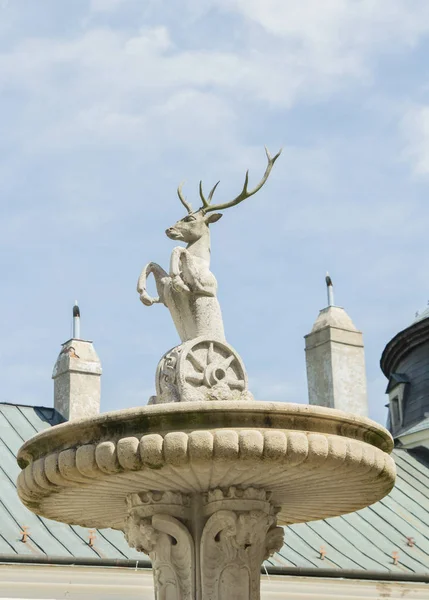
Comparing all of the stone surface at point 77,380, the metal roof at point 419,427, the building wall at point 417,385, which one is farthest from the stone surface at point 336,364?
the stone surface at point 77,380

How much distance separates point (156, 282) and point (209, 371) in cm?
112

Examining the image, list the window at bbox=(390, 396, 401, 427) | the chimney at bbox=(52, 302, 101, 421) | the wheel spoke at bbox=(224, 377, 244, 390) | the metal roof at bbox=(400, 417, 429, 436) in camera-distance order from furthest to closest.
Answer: the window at bbox=(390, 396, 401, 427), the metal roof at bbox=(400, 417, 429, 436), the chimney at bbox=(52, 302, 101, 421), the wheel spoke at bbox=(224, 377, 244, 390)

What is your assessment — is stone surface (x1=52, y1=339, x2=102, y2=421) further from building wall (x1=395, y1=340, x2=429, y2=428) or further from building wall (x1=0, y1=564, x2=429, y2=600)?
building wall (x1=395, y1=340, x2=429, y2=428)

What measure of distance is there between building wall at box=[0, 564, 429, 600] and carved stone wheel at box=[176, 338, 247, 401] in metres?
7.57

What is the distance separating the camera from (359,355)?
26766 millimetres

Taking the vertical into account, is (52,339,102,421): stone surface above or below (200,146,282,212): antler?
above

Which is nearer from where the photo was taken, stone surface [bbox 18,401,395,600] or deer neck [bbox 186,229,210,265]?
stone surface [bbox 18,401,395,600]

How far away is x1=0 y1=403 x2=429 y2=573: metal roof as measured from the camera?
59.1 ft

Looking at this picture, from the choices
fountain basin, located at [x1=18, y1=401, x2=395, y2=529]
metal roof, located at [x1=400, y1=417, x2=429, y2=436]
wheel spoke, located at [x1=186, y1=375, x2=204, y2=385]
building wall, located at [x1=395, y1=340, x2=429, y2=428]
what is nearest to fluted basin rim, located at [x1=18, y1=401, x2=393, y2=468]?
fountain basin, located at [x1=18, y1=401, x2=395, y2=529]

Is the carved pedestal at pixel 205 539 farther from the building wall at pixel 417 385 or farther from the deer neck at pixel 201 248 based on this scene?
the building wall at pixel 417 385

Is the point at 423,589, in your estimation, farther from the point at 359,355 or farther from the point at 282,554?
the point at 359,355

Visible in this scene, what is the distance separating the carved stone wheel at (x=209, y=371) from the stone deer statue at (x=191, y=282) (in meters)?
0.18

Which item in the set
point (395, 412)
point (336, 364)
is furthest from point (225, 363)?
point (395, 412)

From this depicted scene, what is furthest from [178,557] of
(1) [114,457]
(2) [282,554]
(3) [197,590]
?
(2) [282,554]
